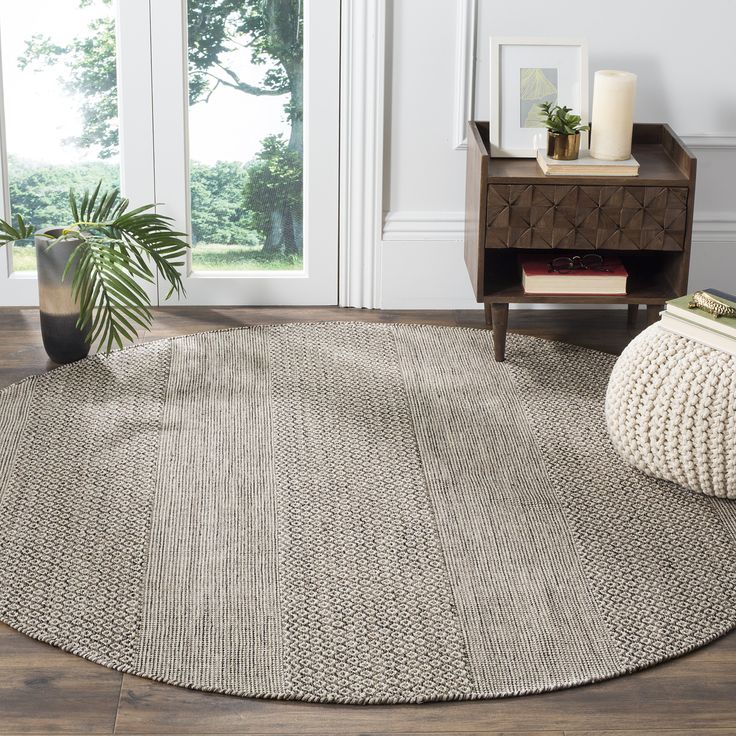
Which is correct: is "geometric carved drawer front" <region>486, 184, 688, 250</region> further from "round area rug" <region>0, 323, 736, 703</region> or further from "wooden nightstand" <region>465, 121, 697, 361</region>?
"round area rug" <region>0, 323, 736, 703</region>

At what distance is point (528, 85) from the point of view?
3.15 m

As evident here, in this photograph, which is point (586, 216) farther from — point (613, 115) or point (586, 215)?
point (613, 115)

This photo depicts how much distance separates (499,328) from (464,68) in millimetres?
838

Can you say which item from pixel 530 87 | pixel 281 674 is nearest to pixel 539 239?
pixel 530 87

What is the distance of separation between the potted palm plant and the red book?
103 cm

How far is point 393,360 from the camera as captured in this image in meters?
3.21

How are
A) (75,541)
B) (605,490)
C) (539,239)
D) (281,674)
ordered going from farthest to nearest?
→ (539,239)
(605,490)
(75,541)
(281,674)

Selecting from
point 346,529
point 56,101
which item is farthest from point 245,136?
point 346,529

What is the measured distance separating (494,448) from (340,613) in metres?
0.78

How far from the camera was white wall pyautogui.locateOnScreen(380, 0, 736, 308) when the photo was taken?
132 inches

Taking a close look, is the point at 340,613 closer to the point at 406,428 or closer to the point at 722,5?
the point at 406,428

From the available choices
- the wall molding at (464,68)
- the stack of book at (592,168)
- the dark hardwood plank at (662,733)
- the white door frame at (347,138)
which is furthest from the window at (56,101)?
the dark hardwood plank at (662,733)

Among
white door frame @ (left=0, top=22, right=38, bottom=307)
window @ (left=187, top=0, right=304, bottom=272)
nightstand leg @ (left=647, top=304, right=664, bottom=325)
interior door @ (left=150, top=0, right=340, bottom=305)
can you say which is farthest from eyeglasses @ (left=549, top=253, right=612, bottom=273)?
white door frame @ (left=0, top=22, right=38, bottom=307)

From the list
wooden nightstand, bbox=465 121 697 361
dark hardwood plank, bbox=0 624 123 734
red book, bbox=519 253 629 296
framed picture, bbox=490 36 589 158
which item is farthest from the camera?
framed picture, bbox=490 36 589 158
